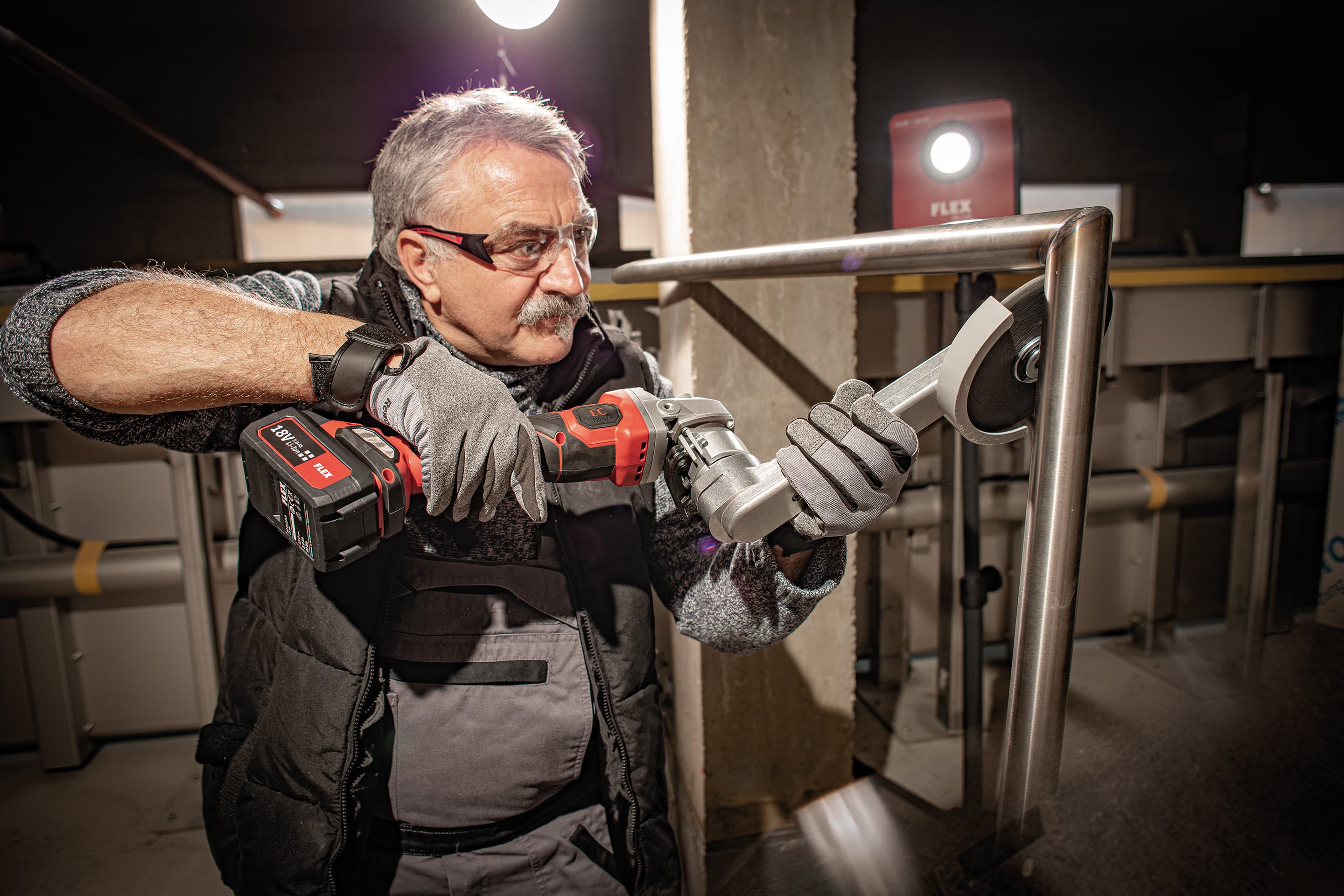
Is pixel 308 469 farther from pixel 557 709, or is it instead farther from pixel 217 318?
pixel 557 709

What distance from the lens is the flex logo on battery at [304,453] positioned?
584mm

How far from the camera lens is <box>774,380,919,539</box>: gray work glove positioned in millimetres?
503

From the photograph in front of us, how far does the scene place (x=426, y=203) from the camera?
0.83 metres

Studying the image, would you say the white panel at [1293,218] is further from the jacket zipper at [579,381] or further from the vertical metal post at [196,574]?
the vertical metal post at [196,574]

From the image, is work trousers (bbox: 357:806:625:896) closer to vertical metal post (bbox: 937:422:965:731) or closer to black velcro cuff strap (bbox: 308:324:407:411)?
black velcro cuff strap (bbox: 308:324:407:411)

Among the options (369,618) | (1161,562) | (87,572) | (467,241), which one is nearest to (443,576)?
(369,618)

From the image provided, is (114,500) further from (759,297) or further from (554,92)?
(554,92)

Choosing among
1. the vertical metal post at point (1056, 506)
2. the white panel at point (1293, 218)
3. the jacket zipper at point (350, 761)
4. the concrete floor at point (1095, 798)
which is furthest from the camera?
the white panel at point (1293, 218)

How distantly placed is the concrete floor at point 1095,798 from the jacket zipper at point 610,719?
1.32ft

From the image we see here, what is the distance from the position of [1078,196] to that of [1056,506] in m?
4.38

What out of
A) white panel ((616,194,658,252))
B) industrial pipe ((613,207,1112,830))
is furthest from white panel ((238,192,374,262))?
industrial pipe ((613,207,1112,830))

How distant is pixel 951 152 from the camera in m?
1.24

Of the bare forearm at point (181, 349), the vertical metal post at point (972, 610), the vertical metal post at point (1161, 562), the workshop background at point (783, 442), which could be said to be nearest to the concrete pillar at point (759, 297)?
the workshop background at point (783, 442)

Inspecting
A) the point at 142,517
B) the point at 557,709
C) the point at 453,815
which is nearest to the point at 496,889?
the point at 453,815
